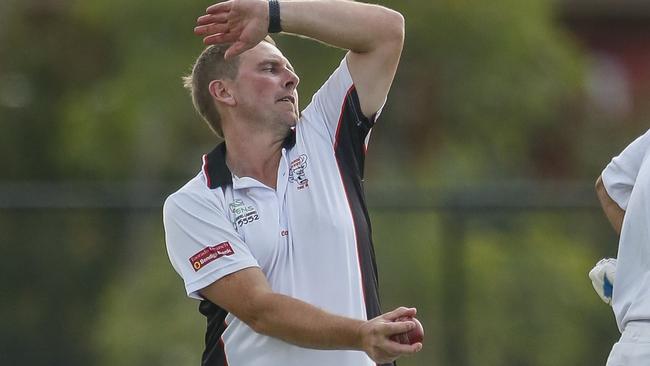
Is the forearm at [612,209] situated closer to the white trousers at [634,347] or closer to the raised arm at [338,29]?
the white trousers at [634,347]

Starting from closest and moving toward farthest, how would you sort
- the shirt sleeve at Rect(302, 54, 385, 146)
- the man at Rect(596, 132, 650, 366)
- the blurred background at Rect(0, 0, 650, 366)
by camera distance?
the man at Rect(596, 132, 650, 366)
the shirt sleeve at Rect(302, 54, 385, 146)
the blurred background at Rect(0, 0, 650, 366)

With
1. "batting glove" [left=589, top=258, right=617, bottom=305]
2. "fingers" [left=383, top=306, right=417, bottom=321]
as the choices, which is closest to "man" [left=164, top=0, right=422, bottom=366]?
"fingers" [left=383, top=306, right=417, bottom=321]

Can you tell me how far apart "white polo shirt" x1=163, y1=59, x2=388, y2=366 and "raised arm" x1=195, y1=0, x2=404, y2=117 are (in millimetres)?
85

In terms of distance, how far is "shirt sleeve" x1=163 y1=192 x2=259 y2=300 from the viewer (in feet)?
16.3

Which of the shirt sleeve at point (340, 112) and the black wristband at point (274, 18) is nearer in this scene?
the black wristband at point (274, 18)

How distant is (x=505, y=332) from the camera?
395 inches

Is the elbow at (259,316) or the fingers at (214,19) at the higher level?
the fingers at (214,19)

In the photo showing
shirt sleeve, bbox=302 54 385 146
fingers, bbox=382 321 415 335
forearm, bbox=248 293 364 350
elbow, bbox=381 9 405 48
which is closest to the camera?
fingers, bbox=382 321 415 335

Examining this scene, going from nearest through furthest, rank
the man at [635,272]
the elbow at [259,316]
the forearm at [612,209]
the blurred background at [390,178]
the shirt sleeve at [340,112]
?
the elbow at [259,316]
the man at [635,272]
the shirt sleeve at [340,112]
the forearm at [612,209]
the blurred background at [390,178]

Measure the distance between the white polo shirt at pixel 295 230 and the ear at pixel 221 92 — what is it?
212 mm

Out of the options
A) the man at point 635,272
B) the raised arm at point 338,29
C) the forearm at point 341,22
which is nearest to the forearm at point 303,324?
the raised arm at point 338,29

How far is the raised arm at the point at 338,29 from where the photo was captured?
4.85m

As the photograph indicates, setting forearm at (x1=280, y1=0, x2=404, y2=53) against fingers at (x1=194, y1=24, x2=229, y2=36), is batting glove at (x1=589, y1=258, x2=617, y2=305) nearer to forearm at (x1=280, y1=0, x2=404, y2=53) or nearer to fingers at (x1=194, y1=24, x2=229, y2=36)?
forearm at (x1=280, y1=0, x2=404, y2=53)

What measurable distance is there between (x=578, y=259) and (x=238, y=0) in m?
5.89
